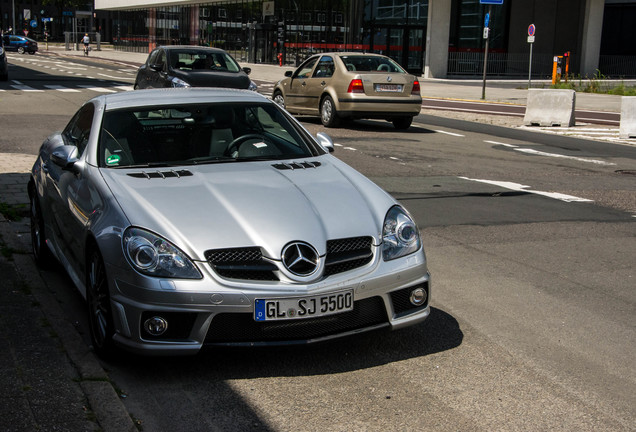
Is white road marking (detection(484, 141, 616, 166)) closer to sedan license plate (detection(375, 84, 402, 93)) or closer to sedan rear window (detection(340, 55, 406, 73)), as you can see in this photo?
sedan license plate (detection(375, 84, 402, 93))

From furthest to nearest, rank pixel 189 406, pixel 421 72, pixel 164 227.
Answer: pixel 421 72
pixel 164 227
pixel 189 406

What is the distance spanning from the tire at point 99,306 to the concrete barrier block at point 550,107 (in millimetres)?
18150

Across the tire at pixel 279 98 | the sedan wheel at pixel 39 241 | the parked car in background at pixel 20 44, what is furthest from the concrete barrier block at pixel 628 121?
the parked car in background at pixel 20 44

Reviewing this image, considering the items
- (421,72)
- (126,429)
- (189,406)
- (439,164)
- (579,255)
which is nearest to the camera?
(126,429)

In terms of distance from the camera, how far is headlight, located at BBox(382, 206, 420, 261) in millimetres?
4691

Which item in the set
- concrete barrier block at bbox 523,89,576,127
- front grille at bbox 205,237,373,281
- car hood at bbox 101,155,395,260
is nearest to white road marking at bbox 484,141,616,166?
concrete barrier block at bbox 523,89,576,127

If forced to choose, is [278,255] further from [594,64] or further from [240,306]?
[594,64]

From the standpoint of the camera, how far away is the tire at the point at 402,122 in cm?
1872

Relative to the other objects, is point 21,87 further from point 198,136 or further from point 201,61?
point 198,136

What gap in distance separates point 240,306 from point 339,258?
592 mm

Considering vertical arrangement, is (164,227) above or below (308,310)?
above

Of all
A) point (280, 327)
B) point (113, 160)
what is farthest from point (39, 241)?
point (280, 327)

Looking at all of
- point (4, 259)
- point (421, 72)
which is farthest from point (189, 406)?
point (421, 72)

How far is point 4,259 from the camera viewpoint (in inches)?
264
